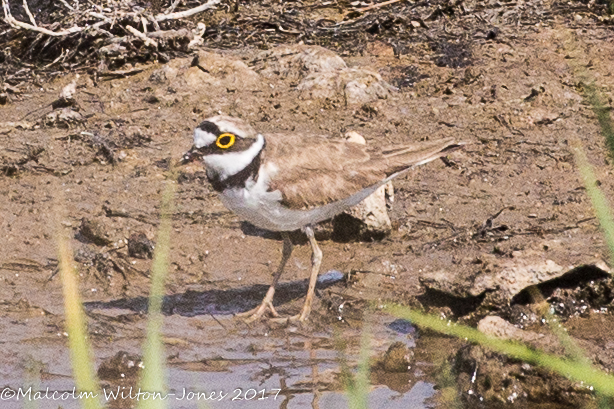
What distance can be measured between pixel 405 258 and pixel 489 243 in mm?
582

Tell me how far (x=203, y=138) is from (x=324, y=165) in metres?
0.80

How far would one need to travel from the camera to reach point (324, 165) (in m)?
6.23

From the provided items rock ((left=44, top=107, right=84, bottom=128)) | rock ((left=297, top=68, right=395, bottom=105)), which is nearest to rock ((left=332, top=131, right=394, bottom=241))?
rock ((left=297, top=68, right=395, bottom=105))

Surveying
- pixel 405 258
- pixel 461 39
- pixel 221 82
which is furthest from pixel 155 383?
pixel 461 39

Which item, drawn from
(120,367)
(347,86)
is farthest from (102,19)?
(120,367)

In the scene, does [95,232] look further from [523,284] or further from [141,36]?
[523,284]

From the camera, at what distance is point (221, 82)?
8656 mm

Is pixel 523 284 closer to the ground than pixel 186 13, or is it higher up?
higher up

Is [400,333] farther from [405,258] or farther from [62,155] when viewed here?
[62,155]

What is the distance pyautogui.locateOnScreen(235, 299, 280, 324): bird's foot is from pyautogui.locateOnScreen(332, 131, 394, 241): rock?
97 centimetres

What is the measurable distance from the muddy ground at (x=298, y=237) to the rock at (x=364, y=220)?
0.27 ft

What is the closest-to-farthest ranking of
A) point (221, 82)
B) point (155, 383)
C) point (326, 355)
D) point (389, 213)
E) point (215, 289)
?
point (155, 383), point (326, 355), point (215, 289), point (389, 213), point (221, 82)

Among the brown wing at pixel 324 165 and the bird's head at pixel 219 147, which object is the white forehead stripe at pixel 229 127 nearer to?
the bird's head at pixel 219 147

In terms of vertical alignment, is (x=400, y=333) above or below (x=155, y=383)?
below
